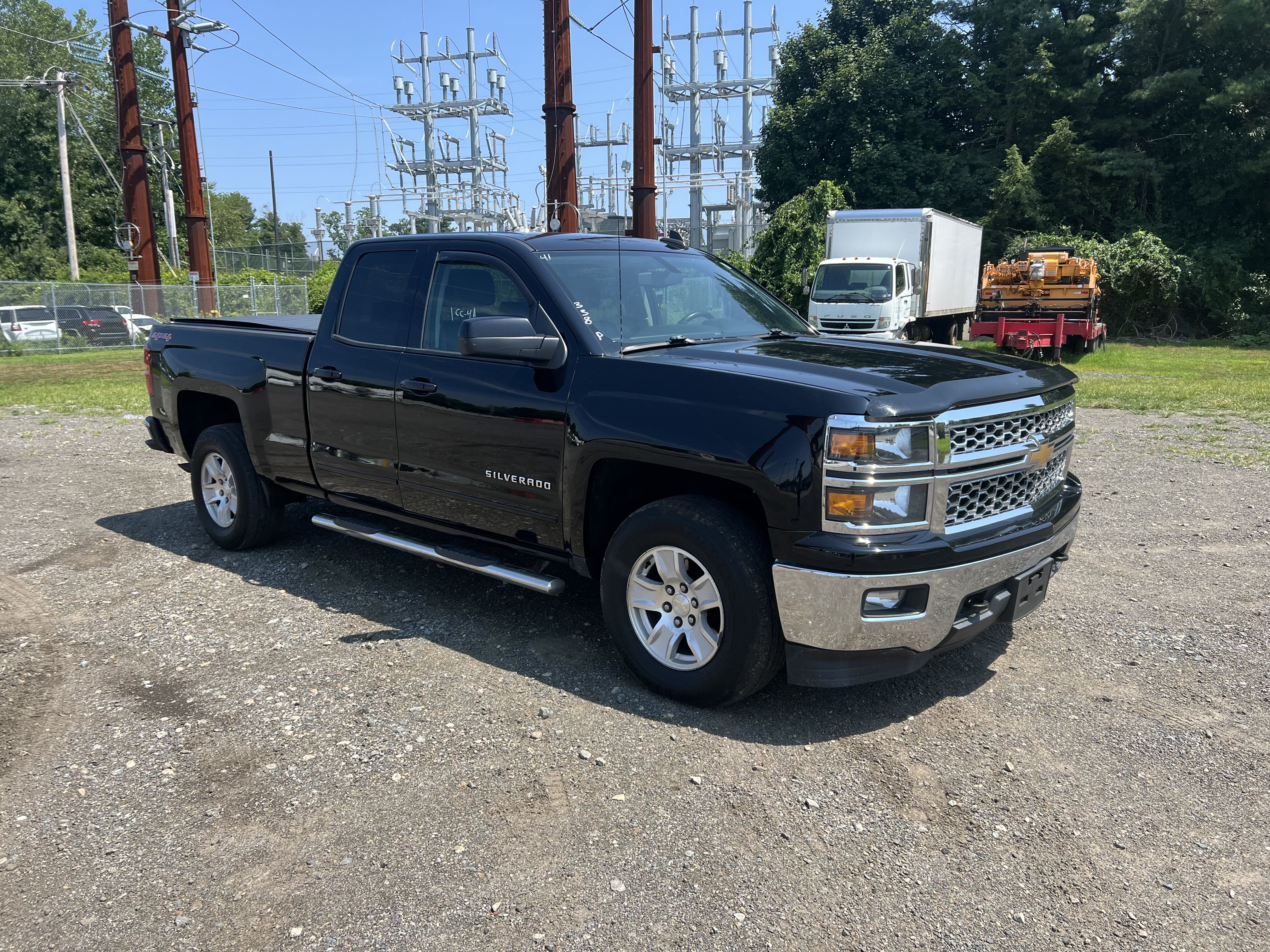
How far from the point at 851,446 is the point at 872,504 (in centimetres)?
23

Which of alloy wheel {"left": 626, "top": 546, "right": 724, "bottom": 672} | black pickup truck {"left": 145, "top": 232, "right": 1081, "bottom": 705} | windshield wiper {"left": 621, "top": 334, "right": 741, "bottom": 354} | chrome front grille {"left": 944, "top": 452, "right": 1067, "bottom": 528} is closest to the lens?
black pickup truck {"left": 145, "top": 232, "right": 1081, "bottom": 705}

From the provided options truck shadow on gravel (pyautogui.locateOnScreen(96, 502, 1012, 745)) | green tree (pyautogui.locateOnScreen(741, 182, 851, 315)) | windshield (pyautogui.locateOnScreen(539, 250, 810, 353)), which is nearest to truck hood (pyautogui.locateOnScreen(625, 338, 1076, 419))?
windshield (pyautogui.locateOnScreen(539, 250, 810, 353))

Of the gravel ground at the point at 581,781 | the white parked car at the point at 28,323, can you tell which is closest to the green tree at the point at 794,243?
the white parked car at the point at 28,323

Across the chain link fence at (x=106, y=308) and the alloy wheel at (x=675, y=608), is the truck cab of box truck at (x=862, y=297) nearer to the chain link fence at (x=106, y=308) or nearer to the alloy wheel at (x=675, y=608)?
the chain link fence at (x=106, y=308)

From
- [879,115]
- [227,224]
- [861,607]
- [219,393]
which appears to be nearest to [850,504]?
[861,607]

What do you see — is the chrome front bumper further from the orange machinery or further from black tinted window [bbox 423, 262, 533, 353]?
the orange machinery

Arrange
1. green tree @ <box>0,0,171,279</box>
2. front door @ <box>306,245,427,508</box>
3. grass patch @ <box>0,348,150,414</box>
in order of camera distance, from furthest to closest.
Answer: green tree @ <box>0,0,171,279</box>
grass patch @ <box>0,348,150,414</box>
front door @ <box>306,245,427,508</box>

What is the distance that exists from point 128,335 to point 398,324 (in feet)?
85.8

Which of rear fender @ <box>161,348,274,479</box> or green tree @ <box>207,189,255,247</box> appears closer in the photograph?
rear fender @ <box>161,348,274,479</box>

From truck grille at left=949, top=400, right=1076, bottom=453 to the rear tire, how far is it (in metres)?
4.40

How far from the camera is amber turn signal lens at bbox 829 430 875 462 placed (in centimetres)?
334

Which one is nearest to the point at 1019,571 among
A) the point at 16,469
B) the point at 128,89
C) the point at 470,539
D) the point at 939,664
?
the point at 939,664

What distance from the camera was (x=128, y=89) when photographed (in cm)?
2869

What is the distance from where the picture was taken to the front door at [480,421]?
4.29m
